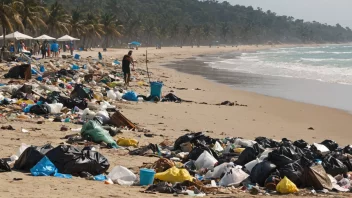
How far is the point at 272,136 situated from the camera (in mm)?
11820

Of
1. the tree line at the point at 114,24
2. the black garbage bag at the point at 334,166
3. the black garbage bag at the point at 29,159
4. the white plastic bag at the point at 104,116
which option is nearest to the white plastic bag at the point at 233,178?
the black garbage bag at the point at 334,166

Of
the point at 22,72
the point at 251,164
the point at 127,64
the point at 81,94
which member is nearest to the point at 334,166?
the point at 251,164

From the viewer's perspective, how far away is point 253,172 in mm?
6906

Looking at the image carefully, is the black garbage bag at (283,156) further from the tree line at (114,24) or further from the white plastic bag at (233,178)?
the tree line at (114,24)

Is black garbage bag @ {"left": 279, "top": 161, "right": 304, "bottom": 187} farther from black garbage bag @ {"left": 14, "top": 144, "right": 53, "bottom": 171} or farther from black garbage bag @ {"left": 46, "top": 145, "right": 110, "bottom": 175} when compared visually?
black garbage bag @ {"left": 14, "top": 144, "right": 53, "bottom": 171}

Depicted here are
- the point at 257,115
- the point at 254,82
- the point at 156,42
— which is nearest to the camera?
the point at 257,115

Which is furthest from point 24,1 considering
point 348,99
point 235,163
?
point 235,163

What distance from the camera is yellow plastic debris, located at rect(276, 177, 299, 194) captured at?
6406 mm

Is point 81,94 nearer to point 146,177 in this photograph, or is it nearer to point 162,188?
point 146,177

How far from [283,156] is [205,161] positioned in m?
1.15

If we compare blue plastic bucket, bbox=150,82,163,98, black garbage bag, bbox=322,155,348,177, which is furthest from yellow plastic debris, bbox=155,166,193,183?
blue plastic bucket, bbox=150,82,163,98

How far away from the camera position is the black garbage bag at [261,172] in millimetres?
6809

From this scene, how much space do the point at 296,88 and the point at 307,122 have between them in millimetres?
11508

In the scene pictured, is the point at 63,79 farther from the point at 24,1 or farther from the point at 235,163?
the point at 24,1
